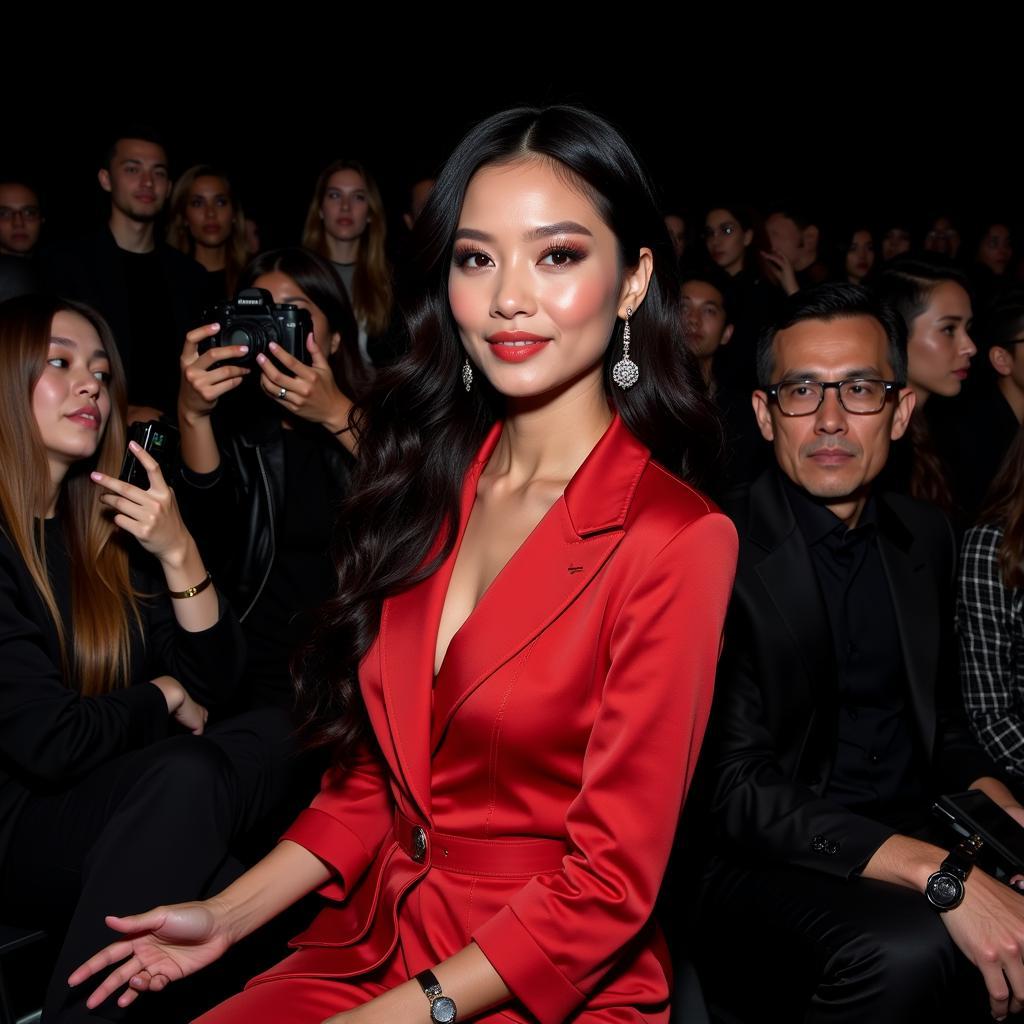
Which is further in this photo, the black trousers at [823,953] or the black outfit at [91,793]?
the black outfit at [91,793]

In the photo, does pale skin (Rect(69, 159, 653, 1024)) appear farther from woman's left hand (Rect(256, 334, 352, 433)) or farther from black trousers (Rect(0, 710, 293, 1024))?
woman's left hand (Rect(256, 334, 352, 433))

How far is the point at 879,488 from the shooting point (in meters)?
2.27

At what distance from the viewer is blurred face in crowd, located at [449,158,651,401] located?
1.39 meters

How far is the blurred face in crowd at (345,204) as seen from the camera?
445cm

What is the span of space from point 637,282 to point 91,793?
1274 millimetres

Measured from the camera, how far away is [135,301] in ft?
13.1

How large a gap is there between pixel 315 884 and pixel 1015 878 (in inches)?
43.3

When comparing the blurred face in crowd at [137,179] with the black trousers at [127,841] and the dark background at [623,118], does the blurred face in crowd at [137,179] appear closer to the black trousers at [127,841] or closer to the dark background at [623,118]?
the dark background at [623,118]

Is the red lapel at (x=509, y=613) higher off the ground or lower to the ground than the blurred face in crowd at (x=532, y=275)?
lower

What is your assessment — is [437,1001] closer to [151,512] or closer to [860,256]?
[151,512]

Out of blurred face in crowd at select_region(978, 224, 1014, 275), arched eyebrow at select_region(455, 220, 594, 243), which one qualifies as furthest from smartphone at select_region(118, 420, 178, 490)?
blurred face in crowd at select_region(978, 224, 1014, 275)

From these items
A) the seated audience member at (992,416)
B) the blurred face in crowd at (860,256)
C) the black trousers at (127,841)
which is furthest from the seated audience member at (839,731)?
the blurred face in crowd at (860,256)

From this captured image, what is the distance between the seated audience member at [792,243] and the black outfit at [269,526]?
11.7 feet

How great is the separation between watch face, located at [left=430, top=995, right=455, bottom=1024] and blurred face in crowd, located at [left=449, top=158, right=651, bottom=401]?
2.34 feet
